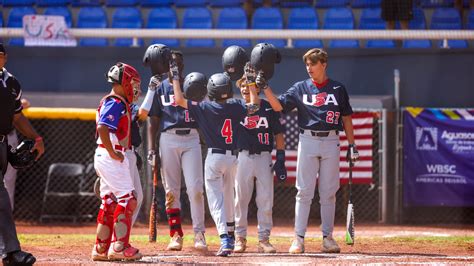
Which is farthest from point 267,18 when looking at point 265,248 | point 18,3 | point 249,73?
point 265,248

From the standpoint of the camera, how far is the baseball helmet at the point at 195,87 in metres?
9.30

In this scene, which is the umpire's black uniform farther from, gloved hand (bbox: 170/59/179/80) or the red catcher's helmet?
gloved hand (bbox: 170/59/179/80)

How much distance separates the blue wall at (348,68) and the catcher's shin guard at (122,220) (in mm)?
6489

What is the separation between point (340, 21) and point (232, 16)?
181cm

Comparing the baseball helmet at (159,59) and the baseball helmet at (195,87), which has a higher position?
the baseball helmet at (159,59)

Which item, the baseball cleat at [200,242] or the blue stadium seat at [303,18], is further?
the blue stadium seat at [303,18]

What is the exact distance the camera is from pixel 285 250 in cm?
991

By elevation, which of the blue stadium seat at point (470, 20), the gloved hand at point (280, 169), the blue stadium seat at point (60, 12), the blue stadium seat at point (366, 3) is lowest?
the gloved hand at point (280, 169)

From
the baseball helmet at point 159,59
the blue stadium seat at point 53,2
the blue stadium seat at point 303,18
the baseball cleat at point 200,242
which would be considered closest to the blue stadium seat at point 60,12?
the blue stadium seat at point 53,2

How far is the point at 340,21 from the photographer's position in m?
16.1

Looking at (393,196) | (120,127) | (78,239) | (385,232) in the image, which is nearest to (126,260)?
(120,127)

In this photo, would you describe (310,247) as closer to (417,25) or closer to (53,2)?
(417,25)

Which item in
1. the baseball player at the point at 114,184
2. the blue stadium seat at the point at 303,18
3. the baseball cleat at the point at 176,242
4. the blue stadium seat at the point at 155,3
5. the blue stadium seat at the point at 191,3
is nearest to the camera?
the baseball player at the point at 114,184

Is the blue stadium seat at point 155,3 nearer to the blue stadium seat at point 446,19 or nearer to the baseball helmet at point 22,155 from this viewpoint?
the blue stadium seat at point 446,19
